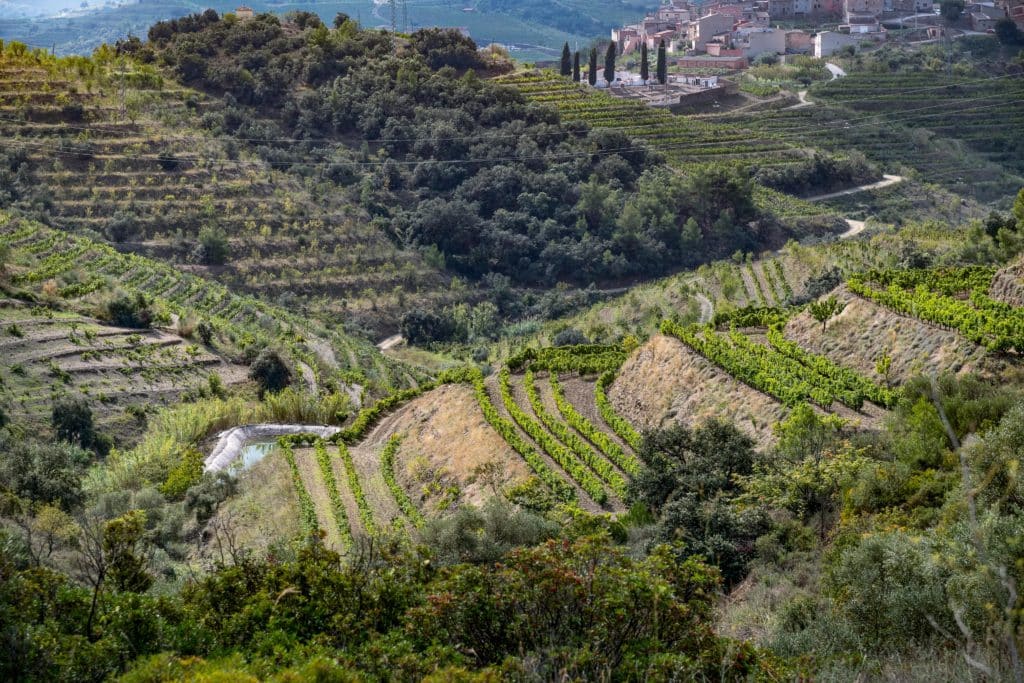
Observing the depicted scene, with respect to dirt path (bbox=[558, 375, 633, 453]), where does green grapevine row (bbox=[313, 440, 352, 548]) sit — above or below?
below

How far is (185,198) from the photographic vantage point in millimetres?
58969

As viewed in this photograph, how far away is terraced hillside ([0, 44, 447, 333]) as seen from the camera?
183 ft

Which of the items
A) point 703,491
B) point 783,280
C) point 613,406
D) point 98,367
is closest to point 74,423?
point 98,367

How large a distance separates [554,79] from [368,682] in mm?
71583

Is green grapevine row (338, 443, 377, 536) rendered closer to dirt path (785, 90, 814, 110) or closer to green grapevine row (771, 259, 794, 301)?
green grapevine row (771, 259, 794, 301)

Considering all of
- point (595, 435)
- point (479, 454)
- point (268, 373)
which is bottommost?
point (268, 373)

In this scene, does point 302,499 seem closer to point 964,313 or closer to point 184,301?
point 964,313

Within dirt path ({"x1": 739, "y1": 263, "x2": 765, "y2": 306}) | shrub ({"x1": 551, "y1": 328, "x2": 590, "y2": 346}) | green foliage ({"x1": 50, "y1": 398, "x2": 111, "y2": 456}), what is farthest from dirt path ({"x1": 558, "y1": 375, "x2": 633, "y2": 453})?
green foliage ({"x1": 50, "y1": 398, "x2": 111, "y2": 456})

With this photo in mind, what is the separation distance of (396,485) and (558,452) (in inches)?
178

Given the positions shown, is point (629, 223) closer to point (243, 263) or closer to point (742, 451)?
point (243, 263)

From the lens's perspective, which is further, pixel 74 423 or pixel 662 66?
pixel 662 66

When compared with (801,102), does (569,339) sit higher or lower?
lower

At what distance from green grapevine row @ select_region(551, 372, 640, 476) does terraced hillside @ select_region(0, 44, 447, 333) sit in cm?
2552

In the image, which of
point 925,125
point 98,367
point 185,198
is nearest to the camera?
point 98,367
